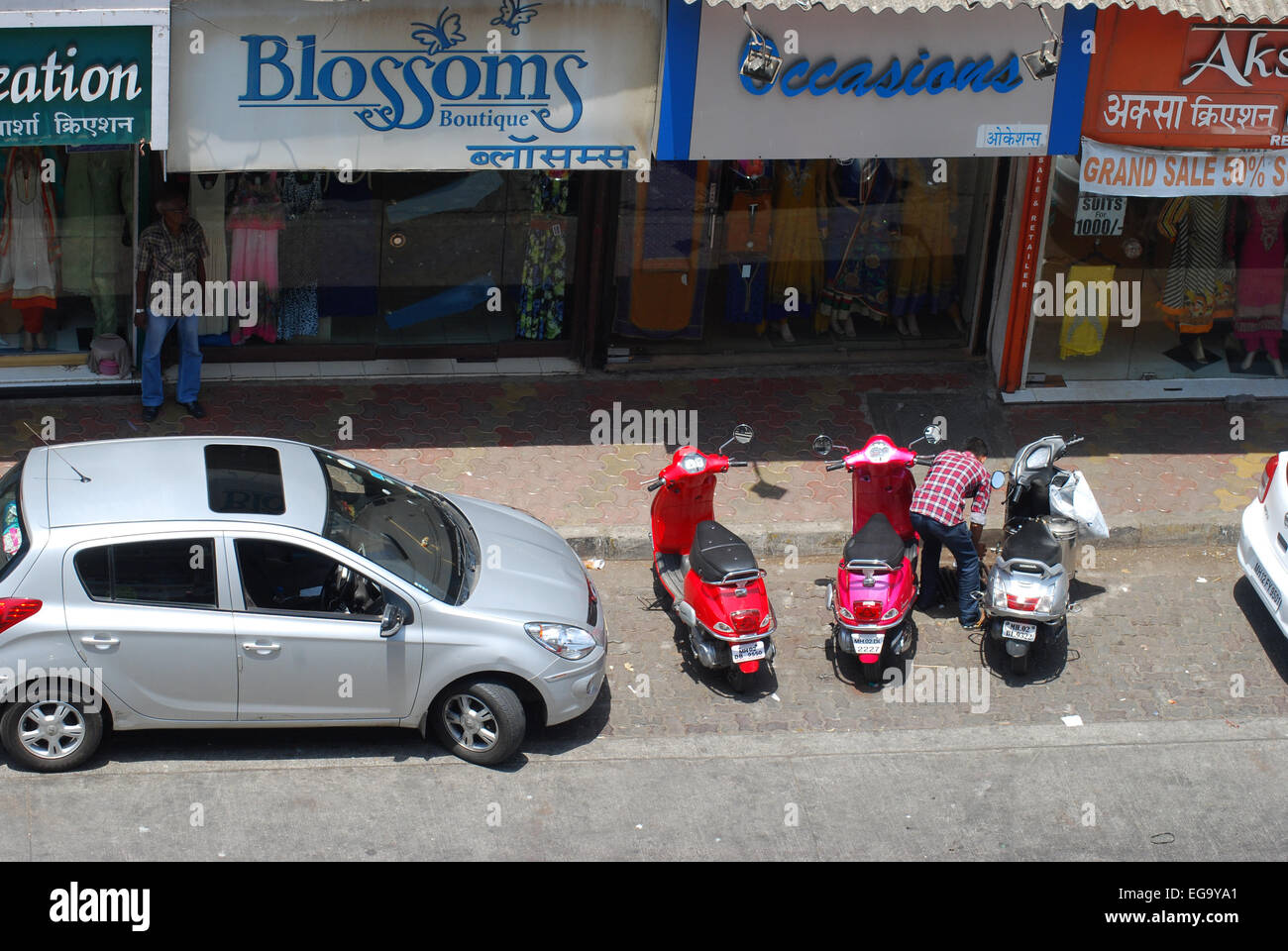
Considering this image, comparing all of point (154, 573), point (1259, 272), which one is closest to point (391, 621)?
point (154, 573)

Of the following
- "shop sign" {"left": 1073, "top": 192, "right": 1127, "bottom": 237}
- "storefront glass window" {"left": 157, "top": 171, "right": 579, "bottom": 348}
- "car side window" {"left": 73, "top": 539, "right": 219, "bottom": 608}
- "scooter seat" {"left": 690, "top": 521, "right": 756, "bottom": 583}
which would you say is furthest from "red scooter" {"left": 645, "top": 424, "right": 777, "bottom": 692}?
"shop sign" {"left": 1073, "top": 192, "right": 1127, "bottom": 237}

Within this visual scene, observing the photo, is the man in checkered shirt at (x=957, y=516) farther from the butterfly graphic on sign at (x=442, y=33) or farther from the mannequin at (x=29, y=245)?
the mannequin at (x=29, y=245)

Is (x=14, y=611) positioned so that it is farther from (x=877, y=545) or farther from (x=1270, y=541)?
(x=1270, y=541)

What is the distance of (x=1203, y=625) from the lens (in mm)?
10180

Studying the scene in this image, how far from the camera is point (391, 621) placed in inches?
310

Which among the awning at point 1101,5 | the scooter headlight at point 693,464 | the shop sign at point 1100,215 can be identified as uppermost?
the awning at point 1101,5

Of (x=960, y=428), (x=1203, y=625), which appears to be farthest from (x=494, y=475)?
(x=1203, y=625)

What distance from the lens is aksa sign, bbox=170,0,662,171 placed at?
10359 mm

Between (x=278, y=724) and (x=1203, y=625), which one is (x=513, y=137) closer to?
(x=278, y=724)

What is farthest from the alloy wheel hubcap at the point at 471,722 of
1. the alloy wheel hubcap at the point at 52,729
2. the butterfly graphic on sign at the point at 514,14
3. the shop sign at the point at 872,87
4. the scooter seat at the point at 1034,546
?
the butterfly graphic on sign at the point at 514,14

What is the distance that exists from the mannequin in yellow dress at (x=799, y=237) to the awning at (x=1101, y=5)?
7.92 ft

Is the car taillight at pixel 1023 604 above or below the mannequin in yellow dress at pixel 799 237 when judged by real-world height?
below

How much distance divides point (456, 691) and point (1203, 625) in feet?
17.3

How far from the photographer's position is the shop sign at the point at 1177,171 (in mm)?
11594
